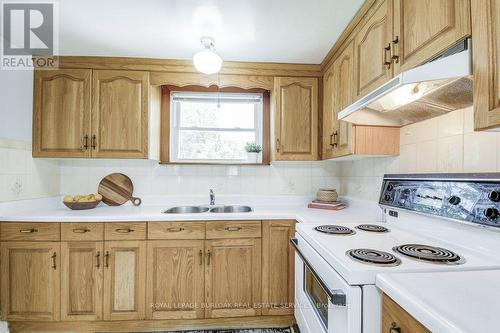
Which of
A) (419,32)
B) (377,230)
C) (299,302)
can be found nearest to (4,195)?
(299,302)

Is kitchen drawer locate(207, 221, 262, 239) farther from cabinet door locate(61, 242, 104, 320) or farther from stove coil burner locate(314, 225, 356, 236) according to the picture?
cabinet door locate(61, 242, 104, 320)

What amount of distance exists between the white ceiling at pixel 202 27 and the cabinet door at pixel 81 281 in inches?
59.9

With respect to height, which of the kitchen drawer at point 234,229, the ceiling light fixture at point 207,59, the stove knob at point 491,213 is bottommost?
the kitchen drawer at point 234,229

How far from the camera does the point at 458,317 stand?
0.52 metres

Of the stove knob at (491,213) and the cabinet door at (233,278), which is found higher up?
the stove knob at (491,213)

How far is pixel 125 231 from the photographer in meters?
1.81

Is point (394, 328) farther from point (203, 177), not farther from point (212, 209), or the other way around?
point (203, 177)

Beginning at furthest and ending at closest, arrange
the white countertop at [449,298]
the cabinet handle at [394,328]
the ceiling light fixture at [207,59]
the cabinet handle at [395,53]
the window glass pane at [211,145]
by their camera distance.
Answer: the window glass pane at [211,145]
the ceiling light fixture at [207,59]
the cabinet handle at [395,53]
the cabinet handle at [394,328]
the white countertop at [449,298]

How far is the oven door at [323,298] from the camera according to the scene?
79cm

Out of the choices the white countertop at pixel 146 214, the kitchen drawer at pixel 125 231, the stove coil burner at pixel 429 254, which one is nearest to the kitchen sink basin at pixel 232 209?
the white countertop at pixel 146 214

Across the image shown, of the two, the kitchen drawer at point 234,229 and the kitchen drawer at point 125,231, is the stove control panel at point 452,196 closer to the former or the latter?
the kitchen drawer at point 234,229

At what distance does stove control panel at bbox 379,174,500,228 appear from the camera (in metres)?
0.90

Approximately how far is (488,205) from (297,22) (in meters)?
1.43

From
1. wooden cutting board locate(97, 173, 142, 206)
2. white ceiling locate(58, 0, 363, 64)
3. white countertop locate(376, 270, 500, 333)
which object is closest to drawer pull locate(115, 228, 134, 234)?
wooden cutting board locate(97, 173, 142, 206)
